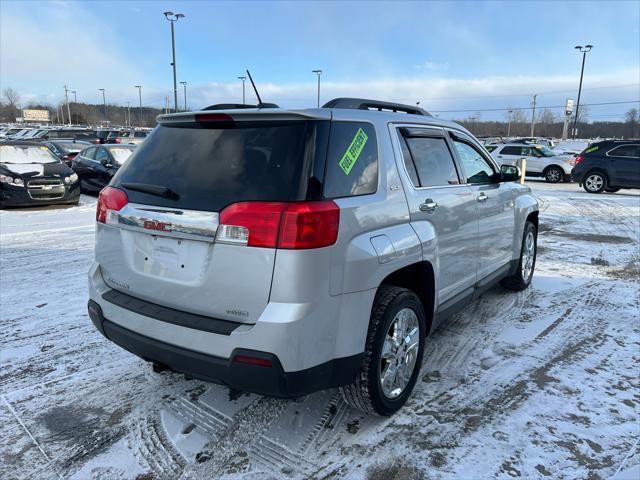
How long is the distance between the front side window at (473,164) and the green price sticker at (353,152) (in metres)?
1.47

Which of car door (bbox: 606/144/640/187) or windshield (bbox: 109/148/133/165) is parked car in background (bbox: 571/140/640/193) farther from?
windshield (bbox: 109/148/133/165)

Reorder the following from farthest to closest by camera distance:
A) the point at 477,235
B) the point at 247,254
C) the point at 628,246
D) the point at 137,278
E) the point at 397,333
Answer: the point at 628,246
the point at 477,235
the point at 397,333
the point at 137,278
the point at 247,254

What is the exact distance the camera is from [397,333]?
9.64 ft

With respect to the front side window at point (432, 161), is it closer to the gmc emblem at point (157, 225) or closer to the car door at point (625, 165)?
the gmc emblem at point (157, 225)

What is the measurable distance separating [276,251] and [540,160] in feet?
68.9

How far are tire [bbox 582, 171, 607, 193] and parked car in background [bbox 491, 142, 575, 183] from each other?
145 inches

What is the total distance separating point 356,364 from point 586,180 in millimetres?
17006

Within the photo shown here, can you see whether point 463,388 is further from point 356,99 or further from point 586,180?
point 586,180

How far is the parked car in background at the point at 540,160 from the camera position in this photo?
20.2 m

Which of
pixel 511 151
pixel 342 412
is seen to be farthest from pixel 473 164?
pixel 511 151

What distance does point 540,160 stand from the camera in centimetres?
2056

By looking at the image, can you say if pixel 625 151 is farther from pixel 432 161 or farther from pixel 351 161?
pixel 351 161

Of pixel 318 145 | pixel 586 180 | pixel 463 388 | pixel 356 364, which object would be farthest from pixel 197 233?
pixel 586 180

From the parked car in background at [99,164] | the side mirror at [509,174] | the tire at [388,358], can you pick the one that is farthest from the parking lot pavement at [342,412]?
the parked car in background at [99,164]
